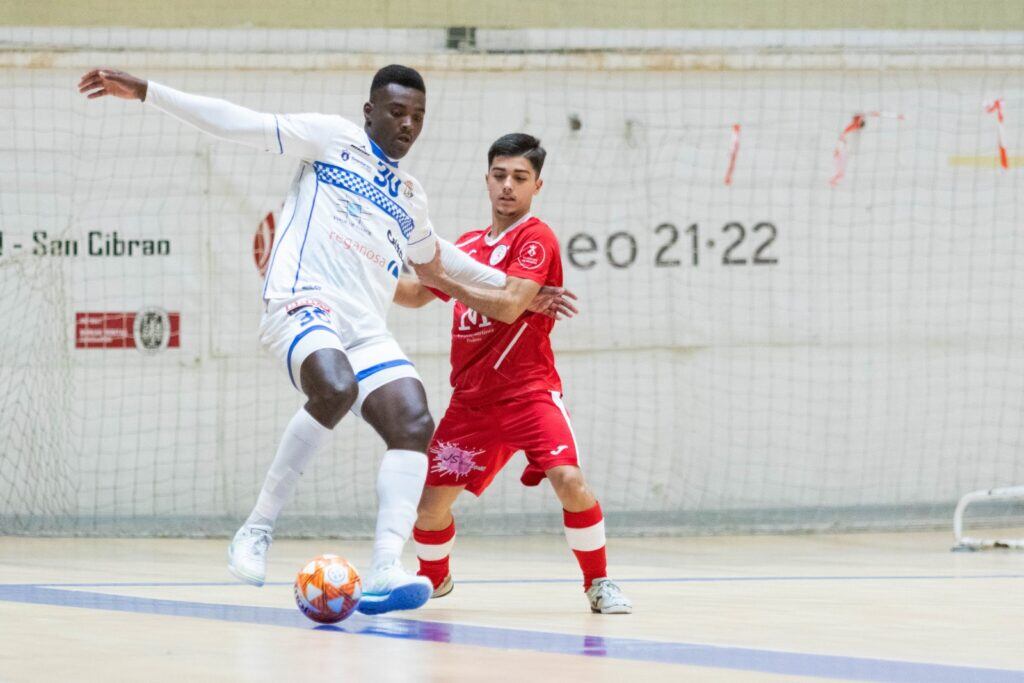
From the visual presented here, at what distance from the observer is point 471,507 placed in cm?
1109

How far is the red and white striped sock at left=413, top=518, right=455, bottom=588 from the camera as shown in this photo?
6.42 meters

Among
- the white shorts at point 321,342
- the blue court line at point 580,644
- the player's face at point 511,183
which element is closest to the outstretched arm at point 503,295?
the player's face at point 511,183

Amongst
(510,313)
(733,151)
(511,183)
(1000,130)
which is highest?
(1000,130)

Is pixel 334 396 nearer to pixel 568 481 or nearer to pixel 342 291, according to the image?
pixel 342 291

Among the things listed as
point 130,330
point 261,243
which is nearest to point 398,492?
point 261,243

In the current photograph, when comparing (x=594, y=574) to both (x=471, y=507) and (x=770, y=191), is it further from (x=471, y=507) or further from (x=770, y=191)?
(x=770, y=191)

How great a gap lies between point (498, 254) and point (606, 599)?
60.3 inches

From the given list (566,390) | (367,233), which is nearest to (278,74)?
(566,390)

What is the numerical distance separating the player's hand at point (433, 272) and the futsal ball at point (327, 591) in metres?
1.43

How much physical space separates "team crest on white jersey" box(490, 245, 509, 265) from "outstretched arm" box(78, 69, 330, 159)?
3.64 feet

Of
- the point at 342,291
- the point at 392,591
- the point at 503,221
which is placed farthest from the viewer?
the point at 503,221

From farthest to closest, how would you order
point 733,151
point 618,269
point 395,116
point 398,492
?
1. point 733,151
2. point 618,269
3. point 395,116
4. point 398,492

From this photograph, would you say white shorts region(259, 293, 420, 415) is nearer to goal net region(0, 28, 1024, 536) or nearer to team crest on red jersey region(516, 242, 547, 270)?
team crest on red jersey region(516, 242, 547, 270)

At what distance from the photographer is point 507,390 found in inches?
248
